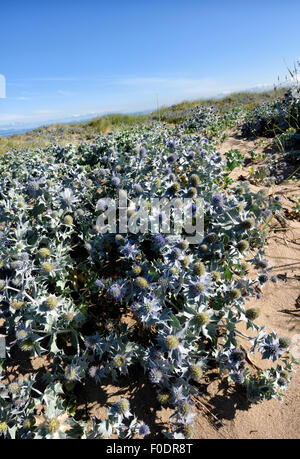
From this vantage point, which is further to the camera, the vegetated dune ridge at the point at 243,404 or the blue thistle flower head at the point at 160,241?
the blue thistle flower head at the point at 160,241

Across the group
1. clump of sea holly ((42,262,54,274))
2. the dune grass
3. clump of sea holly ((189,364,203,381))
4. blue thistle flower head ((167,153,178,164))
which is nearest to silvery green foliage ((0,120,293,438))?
clump of sea holly ((189,364,203,381))

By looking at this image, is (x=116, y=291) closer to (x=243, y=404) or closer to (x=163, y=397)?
(x=163, y=397)

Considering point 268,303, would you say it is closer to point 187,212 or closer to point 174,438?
point 187,212

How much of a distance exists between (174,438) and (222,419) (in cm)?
44

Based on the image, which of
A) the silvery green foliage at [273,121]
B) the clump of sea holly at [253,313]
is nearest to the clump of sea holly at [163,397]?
the clump of sea holly at [253,313]

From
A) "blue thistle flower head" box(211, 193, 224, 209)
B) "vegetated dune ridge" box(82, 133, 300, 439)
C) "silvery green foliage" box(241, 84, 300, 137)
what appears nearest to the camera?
"vegetated dune ridge" box(82, 133, 300, 439)

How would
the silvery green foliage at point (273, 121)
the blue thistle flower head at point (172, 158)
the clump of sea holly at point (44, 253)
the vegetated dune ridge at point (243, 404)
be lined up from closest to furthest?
the vegetated dune ridge at point (243, 404) → the clump of sea holly at point (44, 253) → the blue thistle flower head at point (172, 158) → the silvery green foliage at point (273, 121)

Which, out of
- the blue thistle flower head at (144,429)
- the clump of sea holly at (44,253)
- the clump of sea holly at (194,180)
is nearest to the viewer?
the blue thistle flower head at (144,429)

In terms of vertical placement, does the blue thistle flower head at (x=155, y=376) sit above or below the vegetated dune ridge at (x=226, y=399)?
above

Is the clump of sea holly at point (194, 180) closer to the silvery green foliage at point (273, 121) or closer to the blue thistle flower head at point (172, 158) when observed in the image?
the blue thistle flower head at point (172, 158)

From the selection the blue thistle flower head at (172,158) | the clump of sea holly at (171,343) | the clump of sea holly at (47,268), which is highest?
the blue thistle flower head at (172,158)

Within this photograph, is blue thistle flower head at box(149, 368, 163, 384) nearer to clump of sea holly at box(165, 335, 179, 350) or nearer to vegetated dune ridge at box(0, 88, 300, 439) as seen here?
clump of sea holly at box(165, 335, 179, 350)

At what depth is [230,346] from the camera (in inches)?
83.5

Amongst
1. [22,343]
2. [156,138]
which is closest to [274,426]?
[22,343]
